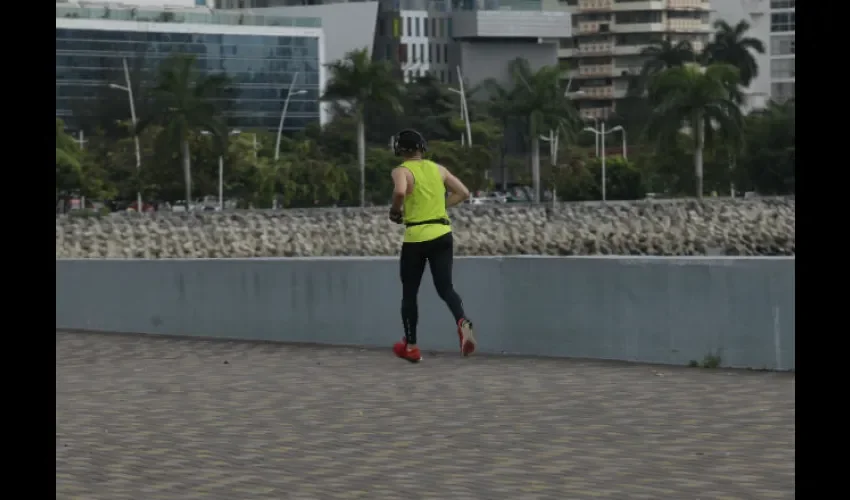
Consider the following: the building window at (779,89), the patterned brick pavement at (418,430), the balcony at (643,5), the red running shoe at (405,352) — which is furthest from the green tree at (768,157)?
the patterned brick pavement at (418,430)

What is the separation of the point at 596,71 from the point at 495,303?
166m

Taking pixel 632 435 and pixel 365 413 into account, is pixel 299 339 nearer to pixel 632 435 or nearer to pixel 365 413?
pixel 365 413

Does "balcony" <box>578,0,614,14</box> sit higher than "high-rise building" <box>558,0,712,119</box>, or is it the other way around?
"balcony" <box>578,0,614,14</box>

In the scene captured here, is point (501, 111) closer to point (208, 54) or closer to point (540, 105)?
point (540, 105)

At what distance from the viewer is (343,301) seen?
44.7ft

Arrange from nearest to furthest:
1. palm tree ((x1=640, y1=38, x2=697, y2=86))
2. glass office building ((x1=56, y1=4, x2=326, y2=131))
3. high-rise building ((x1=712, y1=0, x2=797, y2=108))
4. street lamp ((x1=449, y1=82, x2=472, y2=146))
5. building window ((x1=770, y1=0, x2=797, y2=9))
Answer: street lamp ((x1=449, y1=82, x2=472, y2=146))
glass office building ((x1=56, y1=4, x2=326, y2=131))
palm tree ((x1=640, y1=38, x2=697, y2=86))
high-rise building ((x1=712, y1=0, x2=797, y2=108))
building window ((x1=770, y1=0, x2=797, y2=9))

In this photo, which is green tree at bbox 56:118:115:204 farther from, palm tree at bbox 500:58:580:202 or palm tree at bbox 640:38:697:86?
palm tree at bbox 640:38:697:86

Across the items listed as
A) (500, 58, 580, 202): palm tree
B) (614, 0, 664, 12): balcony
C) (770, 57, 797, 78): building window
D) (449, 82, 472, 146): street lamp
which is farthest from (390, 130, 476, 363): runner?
(614, 0, 664, 12): balcony

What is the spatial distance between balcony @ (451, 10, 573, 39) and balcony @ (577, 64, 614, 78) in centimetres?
517

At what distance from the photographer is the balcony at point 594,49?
576ft

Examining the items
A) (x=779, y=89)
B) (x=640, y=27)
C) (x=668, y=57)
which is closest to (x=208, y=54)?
(x=668, y=57)

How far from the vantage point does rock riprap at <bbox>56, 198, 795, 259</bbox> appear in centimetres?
5700

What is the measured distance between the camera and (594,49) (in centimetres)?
17688

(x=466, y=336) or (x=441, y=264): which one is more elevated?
(x=441, y=264)
